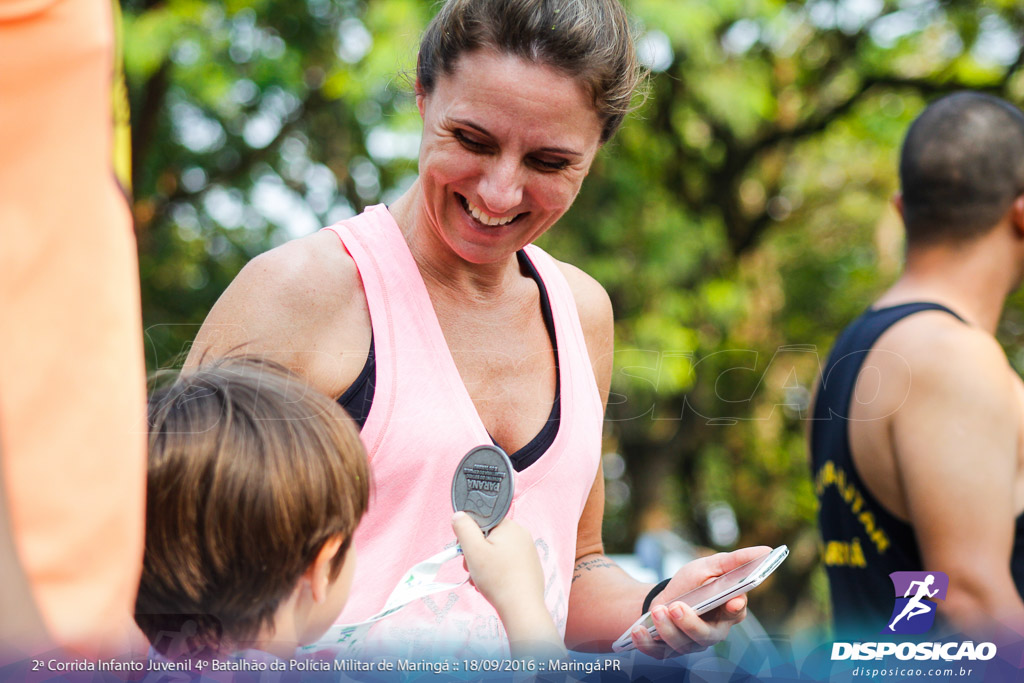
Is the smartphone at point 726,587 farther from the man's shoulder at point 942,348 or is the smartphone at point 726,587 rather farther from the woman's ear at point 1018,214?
the woman's ear at point 1018,214

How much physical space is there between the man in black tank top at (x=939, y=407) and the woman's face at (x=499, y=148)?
119cm

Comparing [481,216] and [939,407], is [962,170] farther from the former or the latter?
[481,216]

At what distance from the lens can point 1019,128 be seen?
257 cm

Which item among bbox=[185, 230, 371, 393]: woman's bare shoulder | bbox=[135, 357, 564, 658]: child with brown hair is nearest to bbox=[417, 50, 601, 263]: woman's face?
bbox=[185, 230, 371, 393]: woman's bare shoulder

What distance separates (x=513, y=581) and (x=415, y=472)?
30 cm

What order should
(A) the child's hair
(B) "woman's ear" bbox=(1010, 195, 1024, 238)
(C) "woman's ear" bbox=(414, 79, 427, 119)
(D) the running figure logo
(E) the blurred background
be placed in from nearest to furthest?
(A) the child's hair, (C) "woman's ear" bbox=(414, 79, 427, 119), (D) the running figure logo, (B) "woman's ear" bbox=(1010, 195, 1024, 238), (E) the blurred background

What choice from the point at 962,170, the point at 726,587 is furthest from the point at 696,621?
the point at 962,170

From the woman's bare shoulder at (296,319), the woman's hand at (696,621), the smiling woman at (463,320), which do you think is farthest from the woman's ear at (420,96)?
the woman's hand at (696,621)

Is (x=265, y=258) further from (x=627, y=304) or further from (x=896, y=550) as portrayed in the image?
(x=627, y=304)

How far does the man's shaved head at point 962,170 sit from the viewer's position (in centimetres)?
252

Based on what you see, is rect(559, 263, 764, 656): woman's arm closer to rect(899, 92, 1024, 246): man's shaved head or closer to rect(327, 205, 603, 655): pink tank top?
rect(327, 205, 603, 655): pink tank top

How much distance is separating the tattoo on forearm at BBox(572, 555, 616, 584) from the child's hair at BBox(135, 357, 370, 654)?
82 centimetres

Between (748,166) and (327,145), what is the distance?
153 inches

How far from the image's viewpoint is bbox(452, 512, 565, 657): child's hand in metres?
1.26
